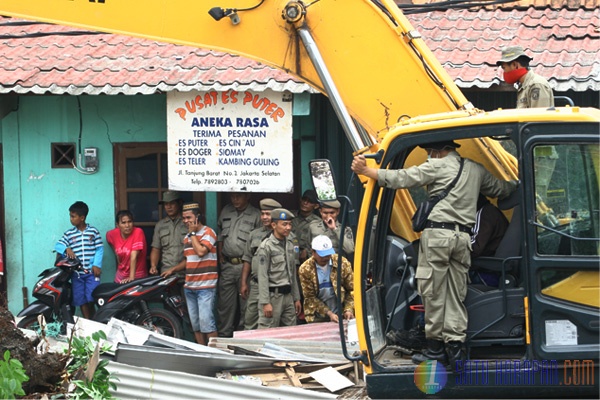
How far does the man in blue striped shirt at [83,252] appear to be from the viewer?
1059 centimetres

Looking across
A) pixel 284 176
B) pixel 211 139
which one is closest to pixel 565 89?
pixel 284 176

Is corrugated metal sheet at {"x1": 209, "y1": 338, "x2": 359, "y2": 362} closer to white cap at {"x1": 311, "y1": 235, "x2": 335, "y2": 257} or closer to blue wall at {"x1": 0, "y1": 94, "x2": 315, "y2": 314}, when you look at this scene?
white cap at {"x1": 311, "y1": 235, "x2": 335, "y2": 257}

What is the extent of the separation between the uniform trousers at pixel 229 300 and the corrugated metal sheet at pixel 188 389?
149 inches

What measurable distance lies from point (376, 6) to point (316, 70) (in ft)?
1.96

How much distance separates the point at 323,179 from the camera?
231 inches

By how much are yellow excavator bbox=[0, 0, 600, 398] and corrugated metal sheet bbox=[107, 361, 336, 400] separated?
922mm

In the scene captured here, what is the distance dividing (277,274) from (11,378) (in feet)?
14.2

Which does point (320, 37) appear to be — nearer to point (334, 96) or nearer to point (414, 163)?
point (334, 96)

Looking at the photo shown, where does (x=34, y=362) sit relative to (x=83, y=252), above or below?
below

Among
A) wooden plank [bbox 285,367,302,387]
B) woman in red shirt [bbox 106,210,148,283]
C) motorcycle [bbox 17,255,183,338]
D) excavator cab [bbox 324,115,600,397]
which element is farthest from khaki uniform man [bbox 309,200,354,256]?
excavator cab [bbox 324,115,600,397]

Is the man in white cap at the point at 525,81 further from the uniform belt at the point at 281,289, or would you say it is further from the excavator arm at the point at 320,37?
the uniform belt at the point at 281,289

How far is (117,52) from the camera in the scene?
11.1m

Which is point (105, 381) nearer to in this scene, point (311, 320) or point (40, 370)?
point (40, 370)

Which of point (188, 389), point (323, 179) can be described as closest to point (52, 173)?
point (188, 389)
